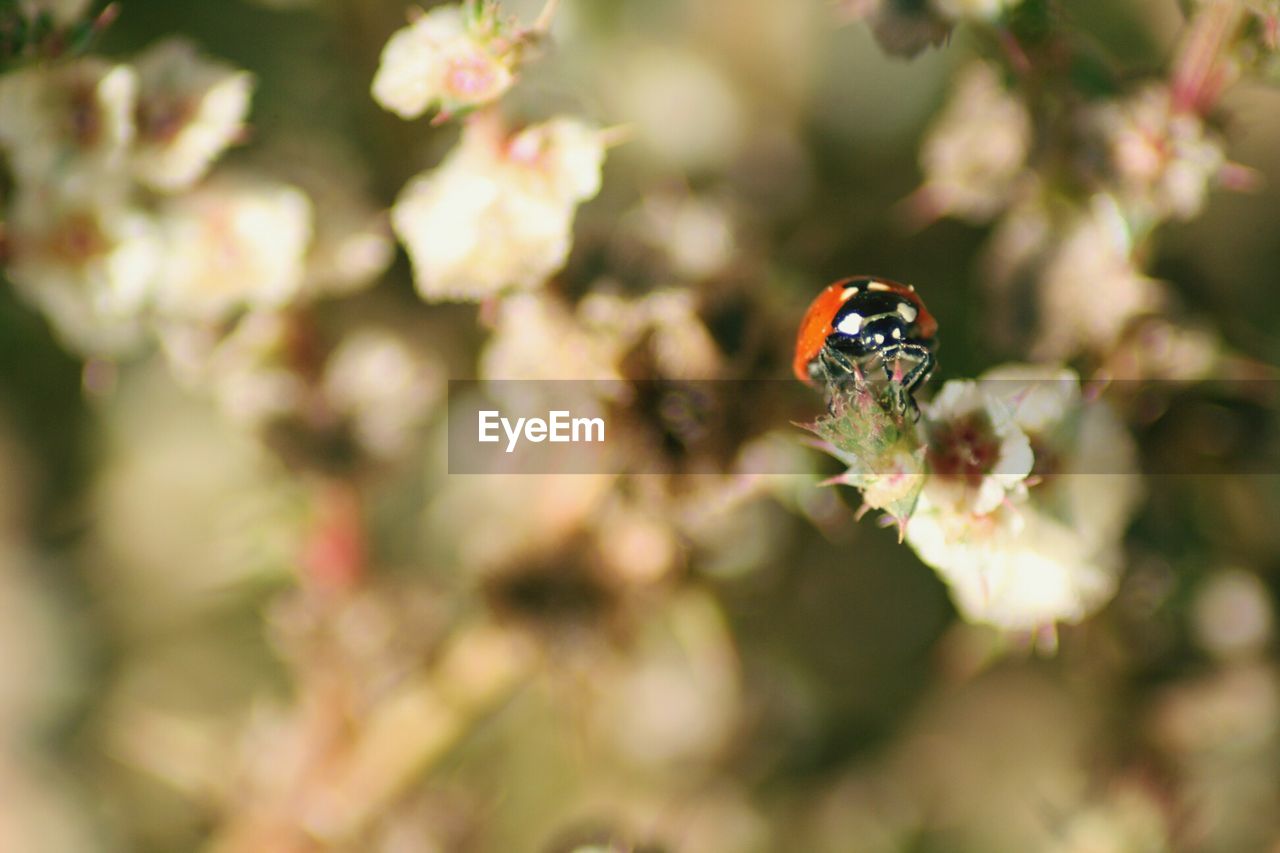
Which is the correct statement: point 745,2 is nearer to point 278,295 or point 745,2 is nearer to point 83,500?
point 278,295

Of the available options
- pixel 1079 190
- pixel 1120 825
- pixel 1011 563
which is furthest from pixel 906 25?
pixel 1120 825

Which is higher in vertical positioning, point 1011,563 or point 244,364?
point 244,364

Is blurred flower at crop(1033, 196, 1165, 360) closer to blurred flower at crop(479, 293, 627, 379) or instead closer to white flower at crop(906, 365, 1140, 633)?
white flower at crop(906, 365, 1140, 633)

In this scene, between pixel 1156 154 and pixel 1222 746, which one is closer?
pixel 1156 154

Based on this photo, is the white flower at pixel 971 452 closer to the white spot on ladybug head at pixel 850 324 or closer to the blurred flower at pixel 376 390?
the white spot on ladybug head at pixel 850 324

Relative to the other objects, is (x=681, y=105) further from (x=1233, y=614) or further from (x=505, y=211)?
(x=1233, y=614)

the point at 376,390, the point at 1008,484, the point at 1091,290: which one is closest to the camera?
the point at 1008,484

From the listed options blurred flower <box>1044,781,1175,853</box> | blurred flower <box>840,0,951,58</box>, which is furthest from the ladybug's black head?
blurred flower <box>1044,781,1175,853</box>
